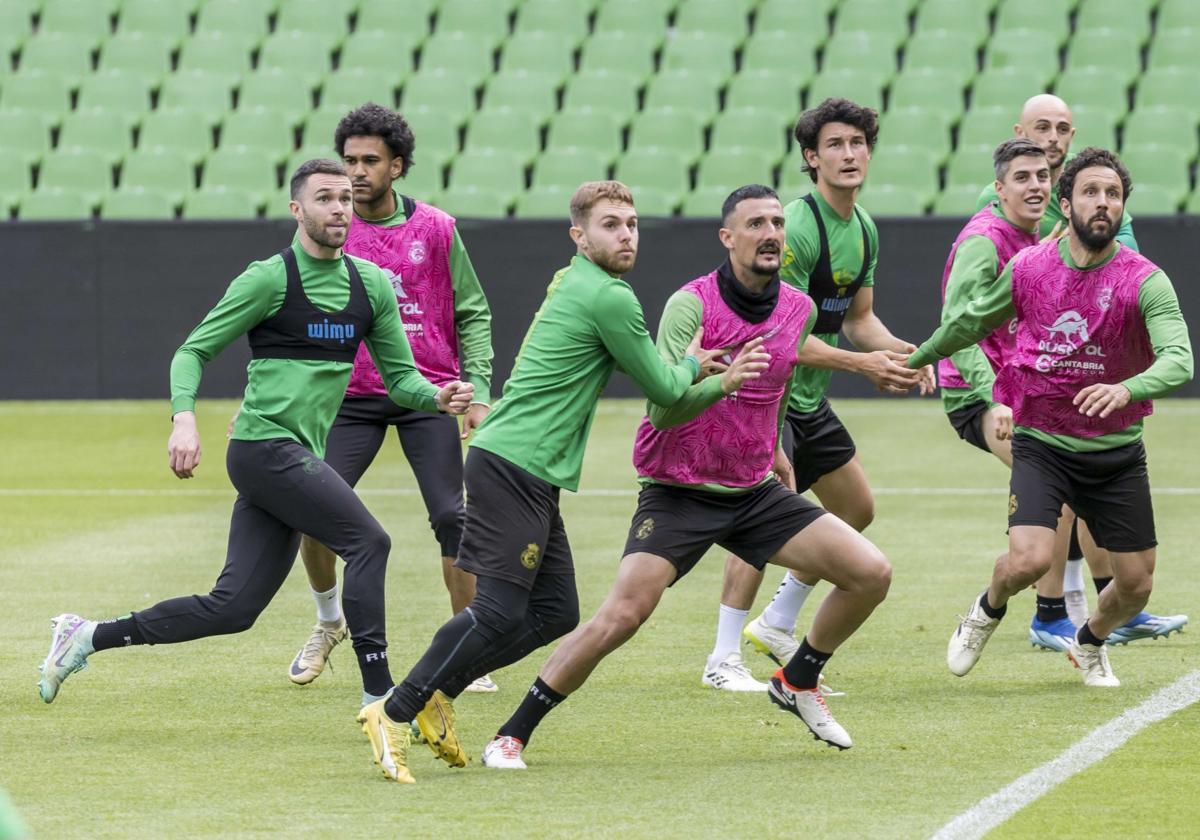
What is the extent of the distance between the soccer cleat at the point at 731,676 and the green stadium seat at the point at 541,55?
48.5 ft

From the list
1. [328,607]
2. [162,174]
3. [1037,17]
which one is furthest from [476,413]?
[1037,17]

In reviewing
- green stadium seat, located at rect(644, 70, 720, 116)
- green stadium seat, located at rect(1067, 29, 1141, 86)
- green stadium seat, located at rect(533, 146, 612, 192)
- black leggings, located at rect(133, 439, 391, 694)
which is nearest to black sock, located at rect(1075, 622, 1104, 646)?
black leggings, located at rect(133, 439, 391, 694)

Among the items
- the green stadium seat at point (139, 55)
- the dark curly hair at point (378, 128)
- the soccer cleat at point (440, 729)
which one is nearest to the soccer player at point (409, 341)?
the dark curly hair at point (378, 128)

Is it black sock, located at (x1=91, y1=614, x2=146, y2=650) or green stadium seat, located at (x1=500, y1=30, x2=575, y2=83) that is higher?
green stadium seat, located at (x1=500, y1=30, x2=575, y2=83)

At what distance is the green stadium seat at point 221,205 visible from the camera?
1981cm

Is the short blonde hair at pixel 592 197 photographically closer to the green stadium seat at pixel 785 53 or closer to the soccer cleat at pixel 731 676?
the soccer cleat at pixel 731 676

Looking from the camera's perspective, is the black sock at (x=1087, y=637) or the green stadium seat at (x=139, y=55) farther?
the green stadium seat at (x=139, y=55)

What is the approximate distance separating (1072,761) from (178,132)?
16728mm

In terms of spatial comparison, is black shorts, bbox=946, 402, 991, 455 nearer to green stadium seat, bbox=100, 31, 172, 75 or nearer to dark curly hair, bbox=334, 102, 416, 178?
dark curly hair, bbox=334, 102, 416, 178

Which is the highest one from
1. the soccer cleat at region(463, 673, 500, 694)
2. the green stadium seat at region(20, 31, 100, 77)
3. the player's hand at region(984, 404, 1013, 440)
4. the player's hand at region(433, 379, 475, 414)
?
the green stadium seat at region(20, 31, 100, 77)

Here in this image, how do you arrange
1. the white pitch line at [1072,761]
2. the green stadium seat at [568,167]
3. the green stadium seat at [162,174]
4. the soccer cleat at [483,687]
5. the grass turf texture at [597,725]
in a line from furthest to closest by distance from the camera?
the green stadium seat at [162,174] < the green stadium seat at [568,167] < the soccer cleat at [483,687] < the grass turf texture at [597,725] < the white pitch line at [1072,761]

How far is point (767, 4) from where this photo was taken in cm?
2209

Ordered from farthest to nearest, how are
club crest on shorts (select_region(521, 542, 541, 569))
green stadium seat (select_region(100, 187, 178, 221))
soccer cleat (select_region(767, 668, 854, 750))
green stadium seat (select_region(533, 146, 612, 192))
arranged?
green stadium seat (select_region(533, 146, 612, 192)), green stadium seat (select_region(100, 187, 178, 221)), soccer cleat (select_region(767, 668, 854, 750)), club crest on shorts (select_region(521, 542, 541, 569))

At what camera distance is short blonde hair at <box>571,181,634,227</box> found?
20.1 feet
